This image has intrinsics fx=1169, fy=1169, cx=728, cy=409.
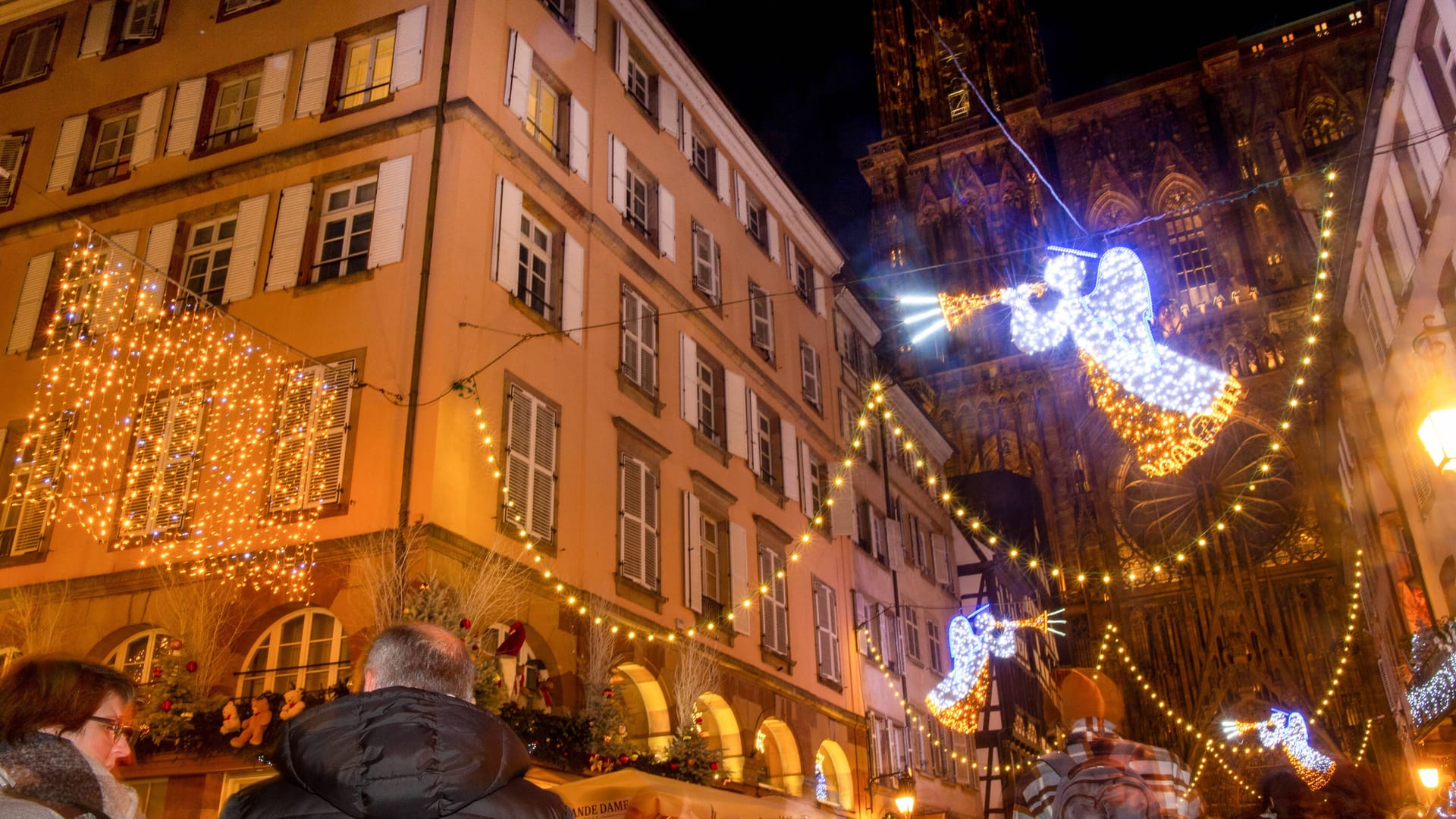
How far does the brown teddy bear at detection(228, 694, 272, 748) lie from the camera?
9859 mm

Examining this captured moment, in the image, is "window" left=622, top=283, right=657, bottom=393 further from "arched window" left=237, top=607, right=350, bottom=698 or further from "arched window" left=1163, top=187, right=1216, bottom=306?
"arched window" left=1163, top=187, right=1216, bottom=306

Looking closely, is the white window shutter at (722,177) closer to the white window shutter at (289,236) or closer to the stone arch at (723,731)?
the white window shutter at (289,236)

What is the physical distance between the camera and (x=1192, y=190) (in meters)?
41.7

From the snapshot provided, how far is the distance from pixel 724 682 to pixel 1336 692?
29.1 m

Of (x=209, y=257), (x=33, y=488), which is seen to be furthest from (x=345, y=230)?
(x=33, y=488)

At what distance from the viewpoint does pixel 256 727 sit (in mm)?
9875

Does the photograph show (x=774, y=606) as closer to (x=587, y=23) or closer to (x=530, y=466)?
(x=530, y=466)

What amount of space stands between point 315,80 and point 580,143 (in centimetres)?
319

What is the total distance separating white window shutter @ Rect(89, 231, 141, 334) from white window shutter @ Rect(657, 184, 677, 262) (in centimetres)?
653

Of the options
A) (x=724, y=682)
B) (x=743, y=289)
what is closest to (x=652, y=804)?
(x=724, y=682)

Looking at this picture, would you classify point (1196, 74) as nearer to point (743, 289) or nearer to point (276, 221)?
point (743, 289)

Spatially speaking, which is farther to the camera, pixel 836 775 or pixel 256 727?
pixel 836 775

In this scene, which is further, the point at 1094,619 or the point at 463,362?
the point at 1094,619

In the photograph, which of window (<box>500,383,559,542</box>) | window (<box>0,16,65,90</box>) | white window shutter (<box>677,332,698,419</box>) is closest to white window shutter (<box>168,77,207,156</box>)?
window (<box>0,16,65,90</box>)
